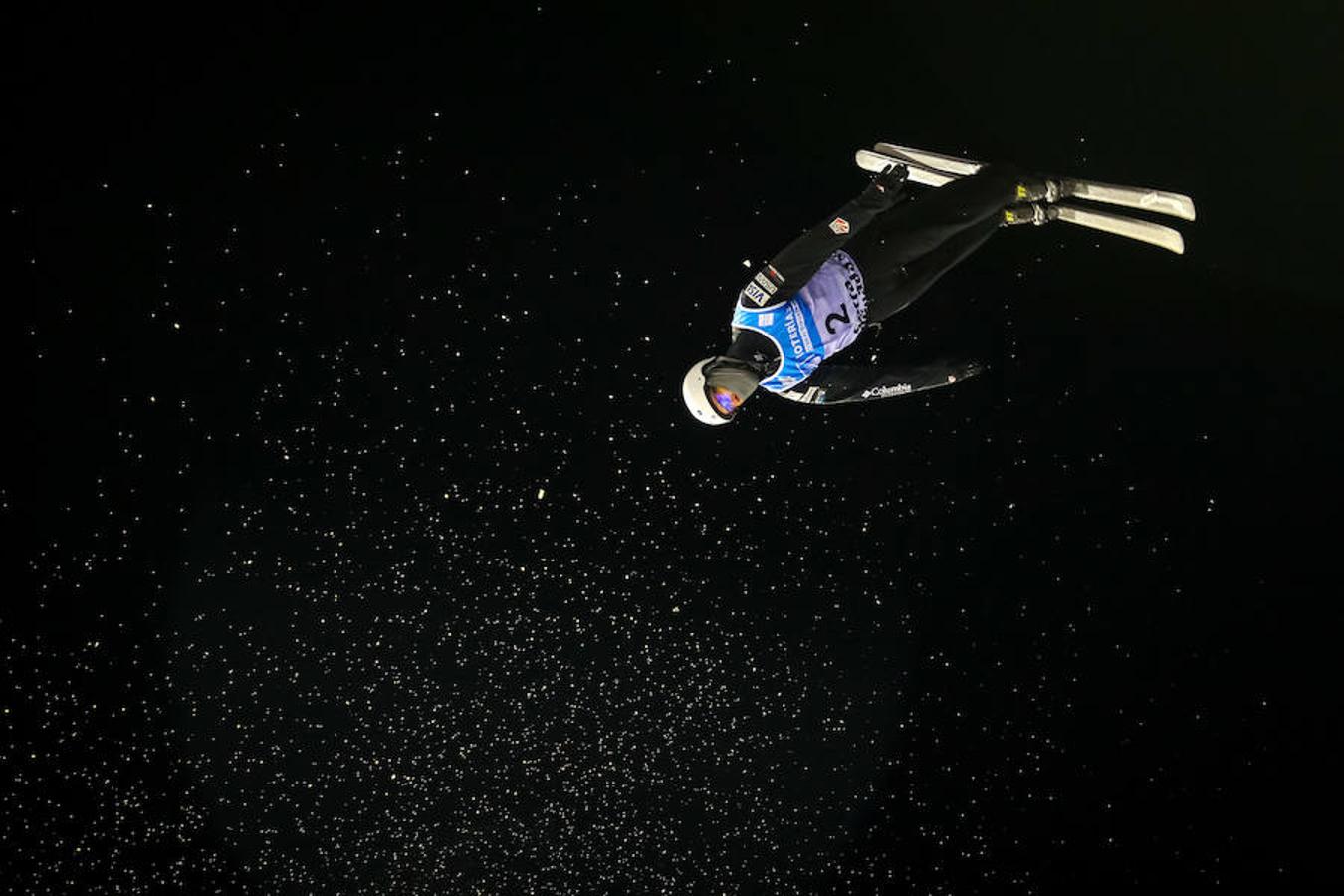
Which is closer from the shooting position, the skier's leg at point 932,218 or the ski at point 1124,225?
the skier's leg at point 932,218

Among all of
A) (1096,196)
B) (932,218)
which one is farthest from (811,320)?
(1096,196)

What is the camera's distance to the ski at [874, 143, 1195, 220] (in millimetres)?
3062

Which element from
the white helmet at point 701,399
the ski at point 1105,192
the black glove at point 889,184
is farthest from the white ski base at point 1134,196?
the white helmet at point 701,399

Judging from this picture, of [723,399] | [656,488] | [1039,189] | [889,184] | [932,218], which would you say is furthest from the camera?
[656,488]

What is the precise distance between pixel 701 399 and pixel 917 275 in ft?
2.24

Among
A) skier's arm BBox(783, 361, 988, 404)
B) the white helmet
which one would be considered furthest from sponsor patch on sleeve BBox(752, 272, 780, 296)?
skier's arm BBox(783, 361, 988, 404)

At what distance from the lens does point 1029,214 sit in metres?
3.04

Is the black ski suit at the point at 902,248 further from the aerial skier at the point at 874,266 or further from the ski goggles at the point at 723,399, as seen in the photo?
the ski goggles at the point at 723,399

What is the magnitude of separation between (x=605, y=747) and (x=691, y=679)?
1.05 feet

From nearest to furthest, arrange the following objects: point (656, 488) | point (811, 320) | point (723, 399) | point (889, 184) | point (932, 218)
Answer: point (723, 399), point (811, 320), point (889, 184), point (932, 218), point (656, 488)

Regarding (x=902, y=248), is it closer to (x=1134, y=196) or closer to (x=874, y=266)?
(x=874, y=266)

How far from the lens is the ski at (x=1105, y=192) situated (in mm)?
3062

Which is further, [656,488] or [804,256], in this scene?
[656,488]

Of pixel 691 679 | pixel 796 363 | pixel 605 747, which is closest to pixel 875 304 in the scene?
pixel 796 363
